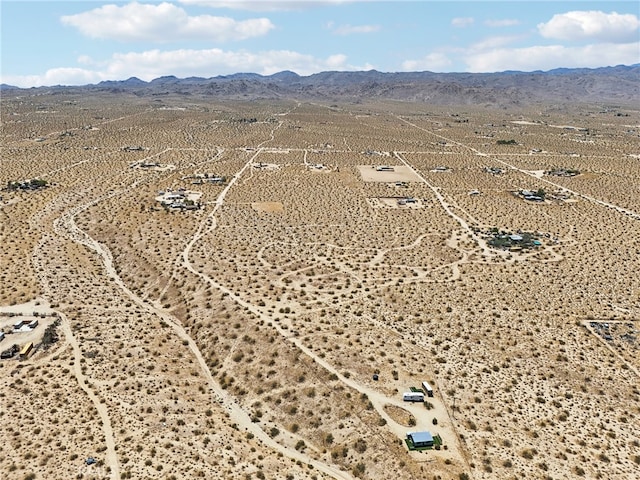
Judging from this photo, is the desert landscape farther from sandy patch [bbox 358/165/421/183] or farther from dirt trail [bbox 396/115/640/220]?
sandy patch [bbox 358/165/421/183]

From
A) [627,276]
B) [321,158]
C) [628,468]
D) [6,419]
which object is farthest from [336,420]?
[321,158]

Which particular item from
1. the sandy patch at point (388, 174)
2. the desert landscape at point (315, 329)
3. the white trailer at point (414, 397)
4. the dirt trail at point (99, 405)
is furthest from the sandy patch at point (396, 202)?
the dirt trail at point (99, 405)

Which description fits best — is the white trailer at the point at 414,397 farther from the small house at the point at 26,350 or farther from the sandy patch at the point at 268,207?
the sandy patch at the point at 268,207

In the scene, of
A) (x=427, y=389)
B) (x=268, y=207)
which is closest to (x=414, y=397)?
(x=427, y=389)

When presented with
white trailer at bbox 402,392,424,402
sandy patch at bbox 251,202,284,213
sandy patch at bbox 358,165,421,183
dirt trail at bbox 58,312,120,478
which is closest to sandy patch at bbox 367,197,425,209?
sandy patch at bbox 358,165,421,183

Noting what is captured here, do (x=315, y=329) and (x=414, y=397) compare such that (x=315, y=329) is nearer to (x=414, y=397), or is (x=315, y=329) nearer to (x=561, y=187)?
(x=414, y=397)

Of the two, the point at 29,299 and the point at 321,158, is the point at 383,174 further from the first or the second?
the point at 29,299

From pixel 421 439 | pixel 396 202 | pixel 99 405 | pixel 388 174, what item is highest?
pixel 388 174
